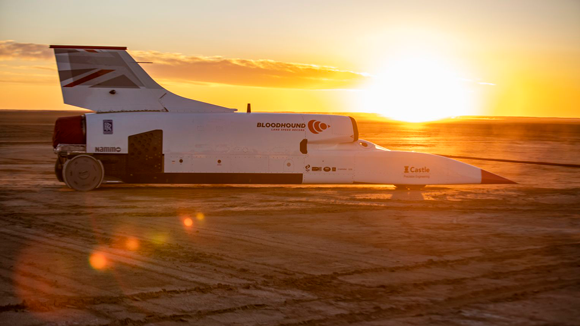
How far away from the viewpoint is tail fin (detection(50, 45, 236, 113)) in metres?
20.4

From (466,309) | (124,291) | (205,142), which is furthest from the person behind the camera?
(205,142)

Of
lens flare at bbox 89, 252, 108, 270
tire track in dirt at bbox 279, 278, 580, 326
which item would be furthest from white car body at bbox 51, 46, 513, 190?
tire track in dirt at bbox 279, 278, 580, 326

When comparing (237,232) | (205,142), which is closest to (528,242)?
(237,232)

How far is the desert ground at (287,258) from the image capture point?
8188 millimetres

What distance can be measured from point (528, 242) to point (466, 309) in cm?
502

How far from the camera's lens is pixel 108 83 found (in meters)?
20.7

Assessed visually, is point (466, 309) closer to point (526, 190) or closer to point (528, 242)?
point (528, 242)

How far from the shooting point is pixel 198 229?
13.8m

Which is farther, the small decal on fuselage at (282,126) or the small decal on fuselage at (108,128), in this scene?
the small decal on fuselage at (282,126)

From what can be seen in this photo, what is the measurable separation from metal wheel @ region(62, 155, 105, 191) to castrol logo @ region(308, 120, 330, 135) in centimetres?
685

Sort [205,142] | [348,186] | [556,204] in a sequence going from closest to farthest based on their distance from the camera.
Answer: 1. [556,204]
2. [205,142]
3. [348,186]

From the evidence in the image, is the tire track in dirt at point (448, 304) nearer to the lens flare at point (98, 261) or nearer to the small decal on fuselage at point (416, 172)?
the lens flare at point (98, 261)

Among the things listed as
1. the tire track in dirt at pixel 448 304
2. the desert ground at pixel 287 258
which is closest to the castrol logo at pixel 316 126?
the desert ground at pixel 287 258

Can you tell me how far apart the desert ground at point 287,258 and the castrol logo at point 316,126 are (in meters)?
2.36
